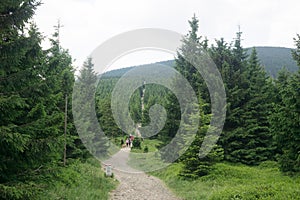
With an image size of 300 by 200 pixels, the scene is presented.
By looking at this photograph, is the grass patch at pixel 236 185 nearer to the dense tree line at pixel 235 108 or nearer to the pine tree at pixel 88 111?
the dense tree line at pixel 235 108

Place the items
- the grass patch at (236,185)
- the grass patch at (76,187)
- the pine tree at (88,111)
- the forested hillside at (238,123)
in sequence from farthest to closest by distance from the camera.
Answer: the pine tree at (88,111) < the forested hillside at (238,123) < the grass patch at (236,185) < the grass patch at (76,187)

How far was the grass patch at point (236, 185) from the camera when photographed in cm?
970

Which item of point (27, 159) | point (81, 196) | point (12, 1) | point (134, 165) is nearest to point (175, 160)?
point (134, 165)

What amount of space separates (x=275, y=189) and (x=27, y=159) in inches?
327

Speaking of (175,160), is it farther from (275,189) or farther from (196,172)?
(275,189)

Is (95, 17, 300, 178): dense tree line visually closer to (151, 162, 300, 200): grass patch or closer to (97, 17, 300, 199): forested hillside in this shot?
(97, 17, 300, 199): forested hillside

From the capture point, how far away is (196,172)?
1540 cm

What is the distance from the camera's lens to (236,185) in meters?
12.7

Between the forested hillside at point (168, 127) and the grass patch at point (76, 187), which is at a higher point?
the forested hillside at point (168, 127)

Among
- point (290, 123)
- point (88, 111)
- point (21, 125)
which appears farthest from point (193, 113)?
point (21, 125)

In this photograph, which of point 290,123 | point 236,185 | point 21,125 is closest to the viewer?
point 21,125

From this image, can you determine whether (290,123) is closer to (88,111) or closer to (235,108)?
(235,108)

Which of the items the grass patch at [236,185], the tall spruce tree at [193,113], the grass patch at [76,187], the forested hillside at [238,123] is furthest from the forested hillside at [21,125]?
the tall spruce tree at [193,113]

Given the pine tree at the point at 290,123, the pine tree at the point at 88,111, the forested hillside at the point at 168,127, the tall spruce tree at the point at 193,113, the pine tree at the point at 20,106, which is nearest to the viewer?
the pine tree at the point at 20,106
